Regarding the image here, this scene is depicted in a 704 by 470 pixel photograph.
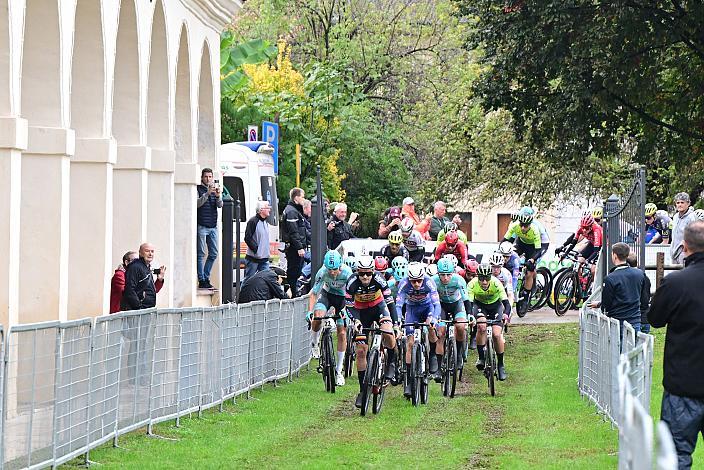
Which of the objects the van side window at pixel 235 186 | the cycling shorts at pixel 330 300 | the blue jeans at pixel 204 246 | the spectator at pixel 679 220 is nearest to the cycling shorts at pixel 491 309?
the cycling shorts at pixel 330 300

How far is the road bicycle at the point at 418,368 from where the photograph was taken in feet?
58.9

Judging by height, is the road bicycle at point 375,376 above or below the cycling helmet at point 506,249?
below

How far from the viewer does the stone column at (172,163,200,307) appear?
79.6 ft

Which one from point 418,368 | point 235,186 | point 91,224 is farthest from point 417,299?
point 235,186

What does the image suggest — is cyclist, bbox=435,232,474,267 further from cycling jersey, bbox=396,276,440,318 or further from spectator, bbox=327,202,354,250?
cycling jersey, bbox=396,276,440,318

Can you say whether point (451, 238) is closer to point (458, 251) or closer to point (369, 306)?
point (458, 251)

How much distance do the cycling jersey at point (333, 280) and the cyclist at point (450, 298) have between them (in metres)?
1.24

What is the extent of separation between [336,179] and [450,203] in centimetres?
582

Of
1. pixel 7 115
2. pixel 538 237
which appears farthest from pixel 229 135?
pixel 7 115

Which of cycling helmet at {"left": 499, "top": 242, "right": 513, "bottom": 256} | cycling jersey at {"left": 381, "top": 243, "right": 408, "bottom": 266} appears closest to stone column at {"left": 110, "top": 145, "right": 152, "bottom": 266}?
cycling jersey at {"left": 381, "top": 243, "right": 408, "bottom": 266}

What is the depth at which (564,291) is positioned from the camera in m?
29.2

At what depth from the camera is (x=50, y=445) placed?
1114cm

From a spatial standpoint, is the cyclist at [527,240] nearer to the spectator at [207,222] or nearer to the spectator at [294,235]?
the spectator at [294,235]

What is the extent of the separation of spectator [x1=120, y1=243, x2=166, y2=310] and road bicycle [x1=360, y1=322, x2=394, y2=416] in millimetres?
2582
